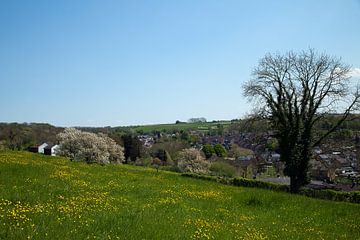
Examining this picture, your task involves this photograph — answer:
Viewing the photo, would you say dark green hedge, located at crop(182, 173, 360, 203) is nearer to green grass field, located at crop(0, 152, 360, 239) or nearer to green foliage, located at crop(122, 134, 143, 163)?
green grass field, located at crop(0, 152, 360, 239)

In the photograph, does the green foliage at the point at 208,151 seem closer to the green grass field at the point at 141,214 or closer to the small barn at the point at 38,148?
the small barn at the point at 38,148

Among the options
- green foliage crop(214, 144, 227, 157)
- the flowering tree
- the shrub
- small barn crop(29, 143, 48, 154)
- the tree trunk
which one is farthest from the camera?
green foliage crop(214, 144, 227, 157)

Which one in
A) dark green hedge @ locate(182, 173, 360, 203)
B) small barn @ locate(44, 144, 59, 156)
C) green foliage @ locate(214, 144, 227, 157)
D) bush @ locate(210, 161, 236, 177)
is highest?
small barn @ locate(44, 144, 59, 156)

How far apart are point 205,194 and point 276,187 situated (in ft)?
64.8

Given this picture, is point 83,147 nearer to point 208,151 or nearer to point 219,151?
point 208,151

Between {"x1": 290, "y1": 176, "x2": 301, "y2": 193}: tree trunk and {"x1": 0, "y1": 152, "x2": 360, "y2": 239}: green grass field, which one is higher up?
{"x1": 0, "y1": 152, "x2": 360, "y2": 239}: green grass field

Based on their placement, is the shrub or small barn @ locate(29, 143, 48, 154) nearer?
the shrub

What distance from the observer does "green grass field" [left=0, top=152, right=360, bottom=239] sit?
8.91 m

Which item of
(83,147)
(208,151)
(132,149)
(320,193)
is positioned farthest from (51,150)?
(320,193)

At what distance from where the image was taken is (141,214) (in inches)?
466

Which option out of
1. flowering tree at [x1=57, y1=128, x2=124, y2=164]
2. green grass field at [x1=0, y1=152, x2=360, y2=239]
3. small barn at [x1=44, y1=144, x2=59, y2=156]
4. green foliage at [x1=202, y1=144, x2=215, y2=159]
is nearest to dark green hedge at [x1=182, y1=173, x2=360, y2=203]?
green grass field at [x1=0, y1=152, x2=360, y2=239]

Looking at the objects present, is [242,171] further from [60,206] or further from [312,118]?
[60,206]

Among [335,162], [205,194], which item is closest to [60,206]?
[205,194]

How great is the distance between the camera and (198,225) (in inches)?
457
